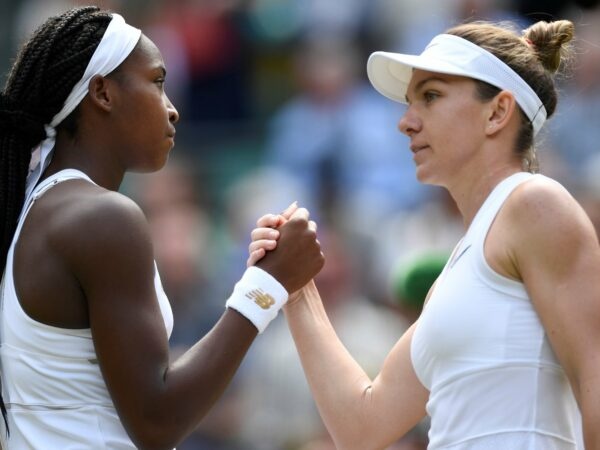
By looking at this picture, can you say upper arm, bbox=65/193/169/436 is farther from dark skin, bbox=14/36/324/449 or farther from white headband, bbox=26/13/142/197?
white headband, bbox=26/13/142/197

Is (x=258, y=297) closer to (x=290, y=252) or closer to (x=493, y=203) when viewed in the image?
(x=290, y=252)

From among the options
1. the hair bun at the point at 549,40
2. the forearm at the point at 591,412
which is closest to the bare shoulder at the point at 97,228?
the forearm at the point at 591,412

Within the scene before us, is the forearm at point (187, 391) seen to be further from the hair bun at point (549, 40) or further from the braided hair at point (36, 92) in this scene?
the hair bun at point (549, 40)

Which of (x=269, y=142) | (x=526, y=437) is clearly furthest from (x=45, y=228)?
(x=269, y=142)

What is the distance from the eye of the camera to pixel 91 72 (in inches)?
114

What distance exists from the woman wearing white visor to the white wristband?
151mm

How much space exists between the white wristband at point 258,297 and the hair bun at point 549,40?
932 mm

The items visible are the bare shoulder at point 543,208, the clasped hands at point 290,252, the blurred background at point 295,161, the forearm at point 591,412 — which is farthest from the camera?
the blurred background at point 295,161

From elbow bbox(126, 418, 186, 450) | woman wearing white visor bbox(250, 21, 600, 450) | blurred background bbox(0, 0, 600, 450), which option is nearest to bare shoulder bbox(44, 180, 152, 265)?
elbow bbox(126, 418, 186, 450)

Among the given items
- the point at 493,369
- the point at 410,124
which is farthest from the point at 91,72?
the point at 493,369

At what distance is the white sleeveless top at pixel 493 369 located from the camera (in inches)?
111

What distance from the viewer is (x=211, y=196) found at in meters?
7.74

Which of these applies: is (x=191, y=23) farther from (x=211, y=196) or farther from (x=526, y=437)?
(x=526, y=437)

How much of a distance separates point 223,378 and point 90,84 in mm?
774
